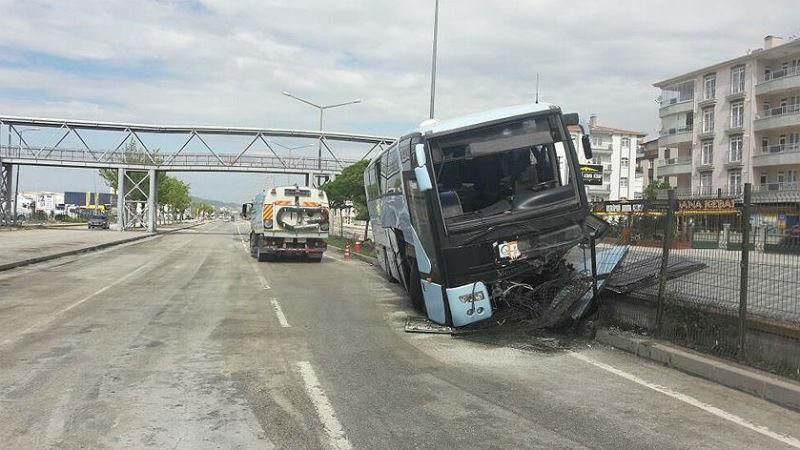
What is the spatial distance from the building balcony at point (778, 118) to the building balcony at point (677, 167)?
8369 millimetres

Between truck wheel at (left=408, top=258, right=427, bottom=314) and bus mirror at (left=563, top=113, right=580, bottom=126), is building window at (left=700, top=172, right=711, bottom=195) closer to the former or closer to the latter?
truck wheel at (left=408, top=258, right=427, bottom=314)

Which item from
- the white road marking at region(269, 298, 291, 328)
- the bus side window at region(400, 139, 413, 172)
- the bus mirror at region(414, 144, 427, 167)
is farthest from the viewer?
the white road marking at region(269, 298, 291, 328)

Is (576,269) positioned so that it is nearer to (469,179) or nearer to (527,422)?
(469,179)

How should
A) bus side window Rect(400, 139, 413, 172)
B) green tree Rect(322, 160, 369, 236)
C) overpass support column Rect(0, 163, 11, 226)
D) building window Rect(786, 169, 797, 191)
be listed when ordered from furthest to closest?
overpass support column Rect(0, 163, 11, 226) → building window Rect(786, 169, 797, 191) → green tree Rect(322, 160, 369, 236) → bus side window Rect(400, 139, 413, 172)

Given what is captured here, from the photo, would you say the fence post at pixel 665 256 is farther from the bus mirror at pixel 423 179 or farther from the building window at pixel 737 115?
the building window at pixel 737 115

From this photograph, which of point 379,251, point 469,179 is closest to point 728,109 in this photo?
point 379,251

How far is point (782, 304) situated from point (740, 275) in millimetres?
558

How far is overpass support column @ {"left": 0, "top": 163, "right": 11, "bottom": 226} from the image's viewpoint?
5284 centimetres

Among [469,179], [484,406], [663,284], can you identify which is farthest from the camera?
[469,179]

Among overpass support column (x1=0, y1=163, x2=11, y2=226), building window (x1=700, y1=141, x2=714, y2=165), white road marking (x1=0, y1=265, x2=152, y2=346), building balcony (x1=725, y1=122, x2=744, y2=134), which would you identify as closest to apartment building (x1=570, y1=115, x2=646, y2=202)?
building window (x1=700, y1=141, x2=714, y2=165)

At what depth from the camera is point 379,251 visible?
1734 centimetres

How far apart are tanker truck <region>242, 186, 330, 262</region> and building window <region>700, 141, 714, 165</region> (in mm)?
45150

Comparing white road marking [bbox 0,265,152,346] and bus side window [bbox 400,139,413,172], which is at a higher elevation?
bus side window [bbox 400,139,413,172]

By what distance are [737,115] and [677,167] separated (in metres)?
8.13
